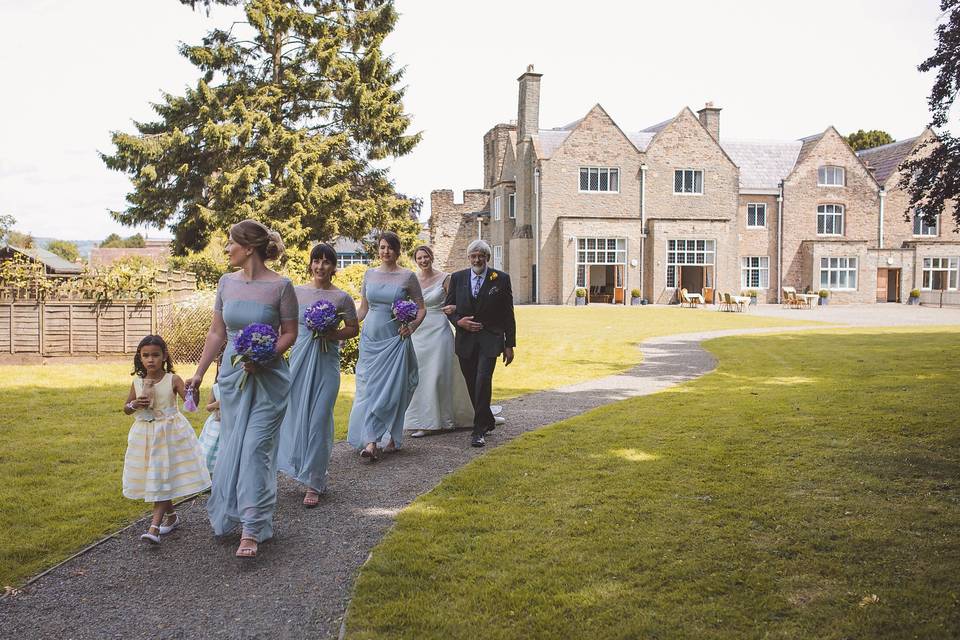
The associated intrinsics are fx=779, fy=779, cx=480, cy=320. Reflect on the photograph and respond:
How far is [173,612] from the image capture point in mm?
4059

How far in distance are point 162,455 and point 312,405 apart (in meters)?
1.31

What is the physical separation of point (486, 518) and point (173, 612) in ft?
7.15

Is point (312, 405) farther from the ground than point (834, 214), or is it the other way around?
point (834, 214)

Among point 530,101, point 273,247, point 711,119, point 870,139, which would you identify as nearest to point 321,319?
point 273,247

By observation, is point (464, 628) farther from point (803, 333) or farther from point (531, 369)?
point (803, 333)

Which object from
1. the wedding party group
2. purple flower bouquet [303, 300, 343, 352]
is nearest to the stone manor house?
the wedding party group

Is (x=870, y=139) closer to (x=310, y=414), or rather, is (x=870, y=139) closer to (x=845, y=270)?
(x=845, y=270)

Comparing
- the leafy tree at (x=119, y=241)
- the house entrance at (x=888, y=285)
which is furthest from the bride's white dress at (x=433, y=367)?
the leafy tree at (x=119, y=241)

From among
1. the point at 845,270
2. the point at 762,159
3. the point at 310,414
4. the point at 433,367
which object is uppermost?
the point at 762,159

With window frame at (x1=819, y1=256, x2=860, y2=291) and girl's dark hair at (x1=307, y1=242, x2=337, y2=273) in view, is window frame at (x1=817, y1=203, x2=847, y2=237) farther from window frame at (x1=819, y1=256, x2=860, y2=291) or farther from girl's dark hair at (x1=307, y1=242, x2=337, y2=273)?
girl's dark hair at (x1=307, y1=242, x2=337, y2=273)

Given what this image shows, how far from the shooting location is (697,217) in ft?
144

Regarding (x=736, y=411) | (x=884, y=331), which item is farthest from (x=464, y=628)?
(x=884, y=331)

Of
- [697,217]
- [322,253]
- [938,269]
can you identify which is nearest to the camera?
[322,253]

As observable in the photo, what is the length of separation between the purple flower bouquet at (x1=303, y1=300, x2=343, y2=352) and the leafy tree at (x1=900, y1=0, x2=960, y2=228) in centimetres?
550
